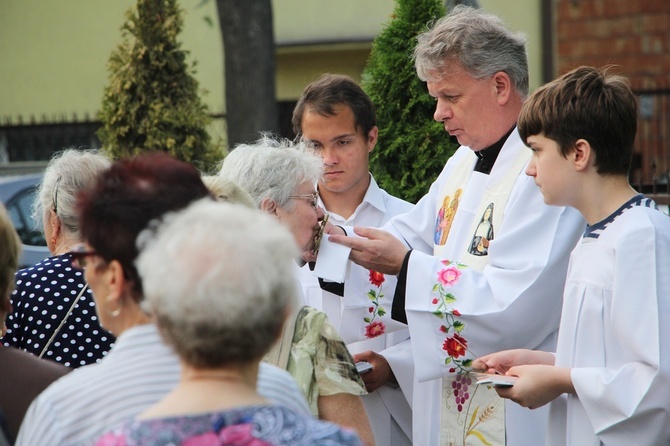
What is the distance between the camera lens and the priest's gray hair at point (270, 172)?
3.52 m

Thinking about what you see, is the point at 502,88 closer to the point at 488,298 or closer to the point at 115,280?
the point at 488,298

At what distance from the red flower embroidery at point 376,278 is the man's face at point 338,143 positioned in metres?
0.53

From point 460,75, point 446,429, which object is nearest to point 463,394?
point 446,429

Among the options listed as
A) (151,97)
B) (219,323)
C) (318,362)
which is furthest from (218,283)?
(151,97)

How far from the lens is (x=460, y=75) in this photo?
3834 millimetres

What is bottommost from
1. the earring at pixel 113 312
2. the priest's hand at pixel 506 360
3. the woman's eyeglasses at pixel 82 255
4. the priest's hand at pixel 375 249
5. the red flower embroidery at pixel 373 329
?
the red flower embroidery at pixel 373 329

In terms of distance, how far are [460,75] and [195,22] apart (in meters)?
11.1

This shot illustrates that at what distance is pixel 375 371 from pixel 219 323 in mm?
2280

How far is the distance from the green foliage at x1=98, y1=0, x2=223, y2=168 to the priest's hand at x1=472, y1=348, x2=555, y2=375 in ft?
17.0

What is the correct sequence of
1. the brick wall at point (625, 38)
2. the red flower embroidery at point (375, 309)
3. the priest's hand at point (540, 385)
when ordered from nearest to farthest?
1. the priest's hand at point (540, 385)
2. the red flower embroidery at point (375, 309)
3. the brick wall at point (625, 38)

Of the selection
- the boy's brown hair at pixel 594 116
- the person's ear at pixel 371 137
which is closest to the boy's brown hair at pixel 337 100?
the person's ear at pixel 371 137

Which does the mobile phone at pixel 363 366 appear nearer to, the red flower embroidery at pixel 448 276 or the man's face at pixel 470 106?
the red flower embroidery at pixel 448 276

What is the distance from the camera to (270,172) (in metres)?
3.53

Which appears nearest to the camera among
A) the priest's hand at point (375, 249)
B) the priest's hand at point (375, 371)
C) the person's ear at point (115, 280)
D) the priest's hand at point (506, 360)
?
the person's ear at point (115, 280)
